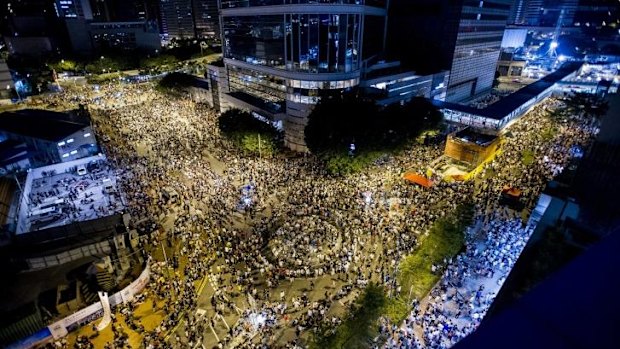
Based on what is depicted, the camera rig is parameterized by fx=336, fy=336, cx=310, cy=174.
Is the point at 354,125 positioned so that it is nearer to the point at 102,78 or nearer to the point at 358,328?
the point at 358,328

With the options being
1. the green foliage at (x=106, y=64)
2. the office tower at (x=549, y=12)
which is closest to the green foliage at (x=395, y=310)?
the green foliage at (x=106, y=64)

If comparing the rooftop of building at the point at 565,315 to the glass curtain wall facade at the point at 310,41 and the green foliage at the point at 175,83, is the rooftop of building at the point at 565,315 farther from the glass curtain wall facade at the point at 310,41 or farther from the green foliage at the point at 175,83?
the green foliage at the point at 175,83

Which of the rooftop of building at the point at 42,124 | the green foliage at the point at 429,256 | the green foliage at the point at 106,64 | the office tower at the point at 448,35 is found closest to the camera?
the green foliage at the point at 429,256

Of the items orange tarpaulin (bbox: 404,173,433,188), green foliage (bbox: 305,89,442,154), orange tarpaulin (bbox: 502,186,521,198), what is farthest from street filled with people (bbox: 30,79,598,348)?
green foliage (bbox: 305,89,442,154)

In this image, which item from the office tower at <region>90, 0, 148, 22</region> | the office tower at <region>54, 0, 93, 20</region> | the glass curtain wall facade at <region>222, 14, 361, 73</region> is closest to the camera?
the glass curtain wall facade at <region>222, 14, 361, 73</region>

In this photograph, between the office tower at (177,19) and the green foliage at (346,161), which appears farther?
the office tower at (177,19)

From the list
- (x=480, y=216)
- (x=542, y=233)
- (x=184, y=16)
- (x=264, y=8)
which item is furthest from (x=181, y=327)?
(x=184, y=16)

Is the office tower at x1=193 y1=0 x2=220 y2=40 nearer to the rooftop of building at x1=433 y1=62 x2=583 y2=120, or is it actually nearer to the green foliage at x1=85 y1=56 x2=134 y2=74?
the green foliage at x1=85 y1=56 x2=134 y2=74
